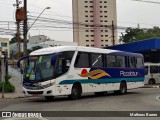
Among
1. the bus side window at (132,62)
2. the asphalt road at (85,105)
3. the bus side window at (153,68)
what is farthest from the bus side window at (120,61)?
the bus side window at (153,68)

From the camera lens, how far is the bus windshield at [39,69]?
793 inches


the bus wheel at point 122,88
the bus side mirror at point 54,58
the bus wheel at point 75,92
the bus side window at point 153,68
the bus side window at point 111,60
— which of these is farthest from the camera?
the bus side window at point 153,68

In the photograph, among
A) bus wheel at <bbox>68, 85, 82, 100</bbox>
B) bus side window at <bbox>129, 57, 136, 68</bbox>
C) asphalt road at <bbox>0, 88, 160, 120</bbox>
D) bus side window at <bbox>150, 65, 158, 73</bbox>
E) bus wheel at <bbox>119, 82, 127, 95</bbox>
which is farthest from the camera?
bus side window at <bbox>150, 65, 158, 73</bbox>

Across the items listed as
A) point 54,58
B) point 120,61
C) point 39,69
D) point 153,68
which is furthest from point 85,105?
point 153,68

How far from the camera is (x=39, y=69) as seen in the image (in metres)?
20.3

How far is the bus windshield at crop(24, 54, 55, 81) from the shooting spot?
2014cm

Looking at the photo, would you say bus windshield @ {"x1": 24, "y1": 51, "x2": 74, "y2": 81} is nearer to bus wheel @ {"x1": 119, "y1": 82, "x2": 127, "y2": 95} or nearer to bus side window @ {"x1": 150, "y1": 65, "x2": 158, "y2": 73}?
bus wheel @ {"x1": 119, "y1": 82, "x2": 127, "y2": 95}

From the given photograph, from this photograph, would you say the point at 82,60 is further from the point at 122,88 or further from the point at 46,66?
the point at 122,88

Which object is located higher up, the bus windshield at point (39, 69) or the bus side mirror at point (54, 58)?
the bus side mirror at point (54, 58)

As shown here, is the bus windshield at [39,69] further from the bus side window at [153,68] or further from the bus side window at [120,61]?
the bus side window at [153,68]

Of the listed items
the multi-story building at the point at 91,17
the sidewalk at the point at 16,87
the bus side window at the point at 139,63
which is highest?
the multi-story building at the point at 91,17

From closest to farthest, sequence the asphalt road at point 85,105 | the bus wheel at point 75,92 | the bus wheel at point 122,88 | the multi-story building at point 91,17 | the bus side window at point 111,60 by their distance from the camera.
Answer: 1. the asphalt road at point 85,105
2. the bus wheel at point 75,92
3. the bus side window at point 111,60
4. the bus wheel at point 122,88
5. the multi-story building at point 91,17

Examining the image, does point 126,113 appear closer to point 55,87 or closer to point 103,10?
point 55,87

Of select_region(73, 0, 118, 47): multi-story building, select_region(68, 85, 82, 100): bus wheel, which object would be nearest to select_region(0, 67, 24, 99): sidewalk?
select_region(68, 85, 82, 100): bus wheel
